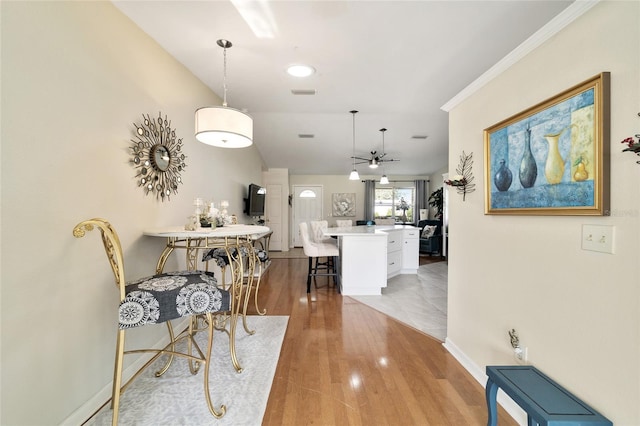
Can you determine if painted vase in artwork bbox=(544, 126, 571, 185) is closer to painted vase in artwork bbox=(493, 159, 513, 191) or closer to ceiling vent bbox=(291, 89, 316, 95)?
painted vase in artwork bbox=(493, 159, 513, 191)

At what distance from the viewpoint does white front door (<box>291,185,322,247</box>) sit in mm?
8344

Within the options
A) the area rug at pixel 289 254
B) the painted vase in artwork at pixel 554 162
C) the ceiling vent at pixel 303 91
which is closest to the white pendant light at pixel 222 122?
the ceiling vent at pixel 303 91

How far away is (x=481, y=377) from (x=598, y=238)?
1.24 metres

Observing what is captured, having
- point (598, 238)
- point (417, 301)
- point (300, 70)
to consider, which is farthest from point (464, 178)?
point (417, 301)

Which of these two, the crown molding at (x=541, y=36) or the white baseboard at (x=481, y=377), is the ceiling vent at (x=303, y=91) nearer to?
the crown molding at (x=541, y=36)

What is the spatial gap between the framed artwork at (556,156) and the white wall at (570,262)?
43 mm

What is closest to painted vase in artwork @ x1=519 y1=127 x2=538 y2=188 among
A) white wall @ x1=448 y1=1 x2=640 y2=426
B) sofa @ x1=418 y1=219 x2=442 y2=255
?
white wall @ x1=448 y1=1 x2=640 y2=426

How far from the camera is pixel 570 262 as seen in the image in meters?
1.23

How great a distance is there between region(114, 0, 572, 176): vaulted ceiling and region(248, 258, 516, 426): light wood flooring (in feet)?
8.39

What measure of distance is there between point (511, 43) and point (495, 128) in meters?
1.07

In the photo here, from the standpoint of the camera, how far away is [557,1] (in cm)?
168

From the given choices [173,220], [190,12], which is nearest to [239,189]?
[173,220]

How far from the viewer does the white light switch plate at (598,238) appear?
106 centimetres

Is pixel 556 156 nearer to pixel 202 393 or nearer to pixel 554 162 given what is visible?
pixel 554 162
